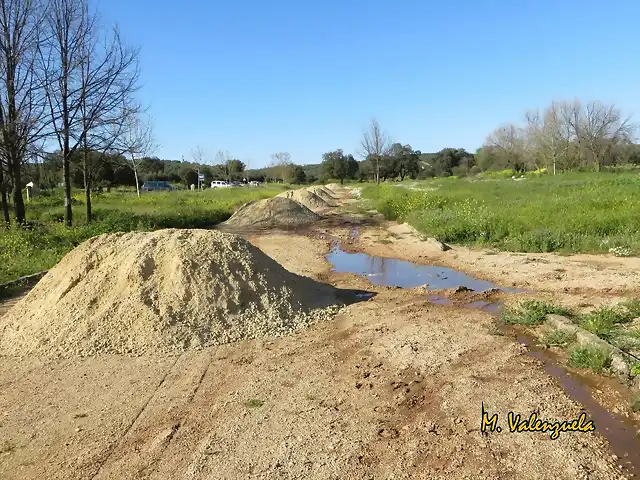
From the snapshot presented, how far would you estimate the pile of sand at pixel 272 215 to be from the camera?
24984mm

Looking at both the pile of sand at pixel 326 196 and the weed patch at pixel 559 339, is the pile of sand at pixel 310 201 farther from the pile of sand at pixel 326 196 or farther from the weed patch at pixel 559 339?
the weed patch at pixel 559 339

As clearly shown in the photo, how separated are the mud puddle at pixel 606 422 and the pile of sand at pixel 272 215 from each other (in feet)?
65.1

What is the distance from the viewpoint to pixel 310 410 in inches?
178

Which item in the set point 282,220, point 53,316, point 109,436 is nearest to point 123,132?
point 282,220

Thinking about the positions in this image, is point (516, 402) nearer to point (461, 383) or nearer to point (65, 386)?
point (461, 383)

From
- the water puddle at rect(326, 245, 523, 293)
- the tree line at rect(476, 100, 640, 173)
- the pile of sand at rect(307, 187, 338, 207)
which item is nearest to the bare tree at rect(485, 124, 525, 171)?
the tree line at rect(476, 100, 640, 173)

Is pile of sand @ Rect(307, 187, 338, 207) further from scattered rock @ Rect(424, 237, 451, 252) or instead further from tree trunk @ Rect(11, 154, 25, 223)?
tree trunk @ Rect(11, 154, 25, 223)

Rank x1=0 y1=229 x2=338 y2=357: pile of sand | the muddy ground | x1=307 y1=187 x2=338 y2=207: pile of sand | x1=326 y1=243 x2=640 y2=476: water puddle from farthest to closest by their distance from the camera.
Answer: x1=307 y1=187 x2=338 y2=207: pile of sand, x1=0 y1=229 x2=338 y2=357: pile of sand, x1=326 y1=243 x2=640 y2=476: water puddle, the muddy ground

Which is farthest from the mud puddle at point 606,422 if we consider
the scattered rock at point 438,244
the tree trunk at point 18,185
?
the tree trunk at point 18,185

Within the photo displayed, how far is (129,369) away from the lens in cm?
566

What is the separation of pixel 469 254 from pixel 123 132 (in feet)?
43.8
